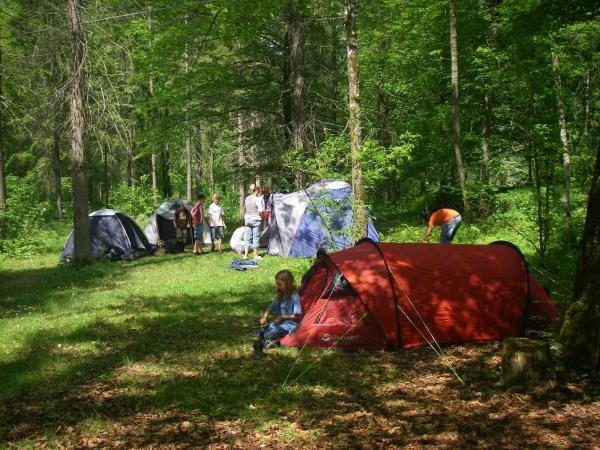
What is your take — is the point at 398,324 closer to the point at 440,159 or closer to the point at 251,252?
the point at 251,252

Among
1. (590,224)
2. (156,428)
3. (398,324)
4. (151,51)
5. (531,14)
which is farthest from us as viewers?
(151,51)

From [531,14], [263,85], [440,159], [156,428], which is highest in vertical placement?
[263,85]

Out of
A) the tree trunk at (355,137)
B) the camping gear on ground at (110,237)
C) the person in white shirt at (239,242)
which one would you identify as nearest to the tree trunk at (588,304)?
the tree trunk at (355,137)

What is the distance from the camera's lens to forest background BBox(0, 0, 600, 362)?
939cm

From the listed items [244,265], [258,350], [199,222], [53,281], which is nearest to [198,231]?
[199,222]

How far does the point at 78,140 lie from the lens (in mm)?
12367

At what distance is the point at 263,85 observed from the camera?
18.3 meters

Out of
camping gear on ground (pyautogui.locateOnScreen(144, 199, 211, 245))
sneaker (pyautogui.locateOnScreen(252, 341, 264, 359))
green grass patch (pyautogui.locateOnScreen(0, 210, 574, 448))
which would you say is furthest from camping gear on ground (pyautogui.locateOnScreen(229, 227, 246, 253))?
sneaker (pyautogui.locateOnScreen(252, 341, 264, 359))

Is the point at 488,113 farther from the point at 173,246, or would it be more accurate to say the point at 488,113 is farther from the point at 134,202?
the point at 134,202

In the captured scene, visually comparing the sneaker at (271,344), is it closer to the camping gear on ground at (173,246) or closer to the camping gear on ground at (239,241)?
the camping gear on ground at (239,241)

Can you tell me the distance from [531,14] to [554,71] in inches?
79.8

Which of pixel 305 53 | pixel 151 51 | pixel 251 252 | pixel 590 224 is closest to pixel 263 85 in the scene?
pixel 305 53

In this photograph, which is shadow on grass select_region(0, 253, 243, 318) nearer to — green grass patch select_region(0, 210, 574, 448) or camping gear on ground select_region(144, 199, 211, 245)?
green grass patch select_region(0, 210, 574, 448)

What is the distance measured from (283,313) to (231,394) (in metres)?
1.94
